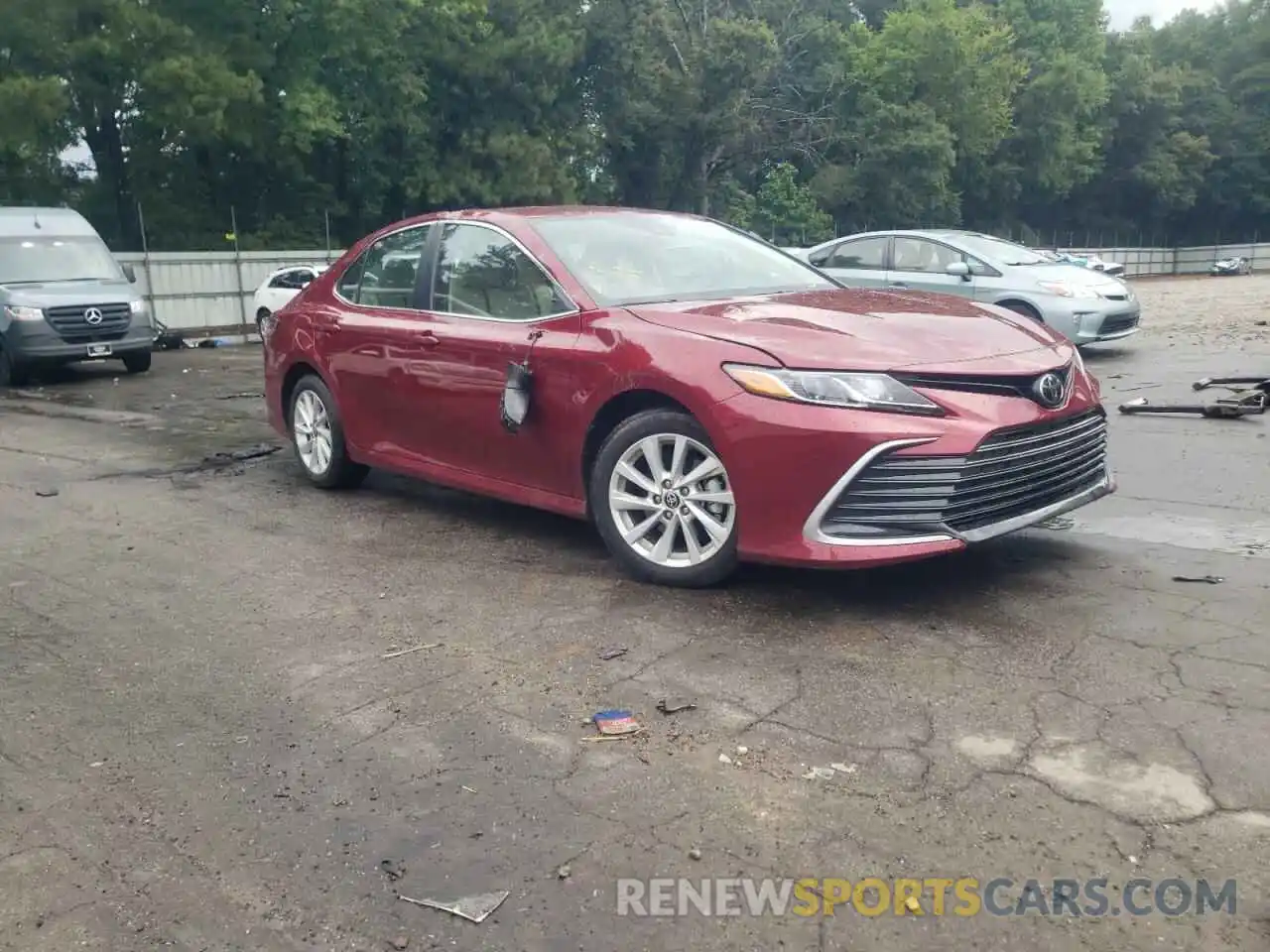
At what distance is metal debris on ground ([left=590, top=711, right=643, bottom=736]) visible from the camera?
365 cm

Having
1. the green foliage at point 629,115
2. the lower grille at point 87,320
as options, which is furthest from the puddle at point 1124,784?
the green foliage at point 629,115

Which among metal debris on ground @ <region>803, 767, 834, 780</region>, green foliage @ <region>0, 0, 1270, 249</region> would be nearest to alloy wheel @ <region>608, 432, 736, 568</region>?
metal debris on ground @ <region>803, 767, 834, 780</region>

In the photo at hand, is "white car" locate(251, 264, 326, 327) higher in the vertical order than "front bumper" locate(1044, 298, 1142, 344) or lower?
higher

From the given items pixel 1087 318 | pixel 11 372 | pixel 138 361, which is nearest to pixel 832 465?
pixel 1087 318

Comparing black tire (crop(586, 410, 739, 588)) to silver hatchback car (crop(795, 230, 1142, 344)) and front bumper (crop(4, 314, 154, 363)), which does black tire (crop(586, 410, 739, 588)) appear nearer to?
silver hatchback car (crop(795, 230, 1142, 344))

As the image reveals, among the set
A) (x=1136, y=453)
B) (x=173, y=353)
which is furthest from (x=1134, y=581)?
(x=173, y=353)

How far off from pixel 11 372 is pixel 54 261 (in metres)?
1.74

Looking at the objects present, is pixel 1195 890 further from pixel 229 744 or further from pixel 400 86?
pixel 400 86

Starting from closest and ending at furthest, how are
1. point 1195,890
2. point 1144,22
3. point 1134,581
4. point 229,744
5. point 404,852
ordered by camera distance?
point 1195,890, point 404,852, point 229,744, point 1134,581, point 1144,22

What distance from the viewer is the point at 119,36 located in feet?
79.7

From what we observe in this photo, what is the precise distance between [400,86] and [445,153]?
3540 millimetres

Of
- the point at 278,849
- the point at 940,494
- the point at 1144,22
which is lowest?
the point at 278,849

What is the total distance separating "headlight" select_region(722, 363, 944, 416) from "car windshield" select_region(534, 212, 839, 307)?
1123mm

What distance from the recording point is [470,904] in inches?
109
